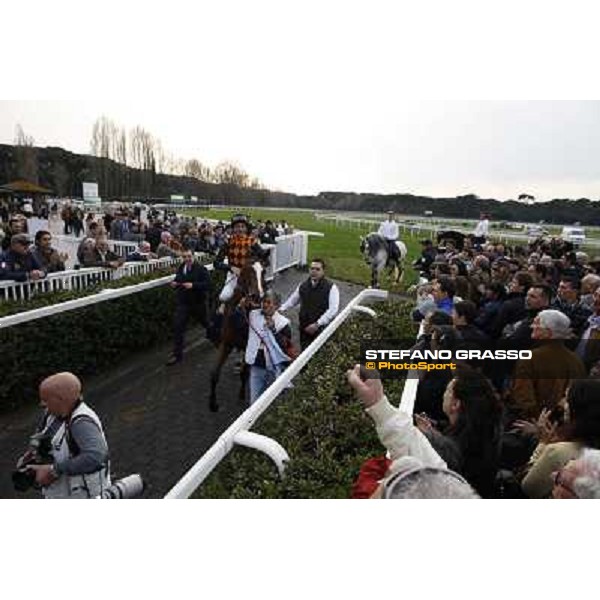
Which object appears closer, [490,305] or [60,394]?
[60,394]

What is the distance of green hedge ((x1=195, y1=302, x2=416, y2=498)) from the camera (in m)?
2.50

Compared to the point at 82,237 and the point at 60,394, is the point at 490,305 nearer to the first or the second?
the point at 60,394

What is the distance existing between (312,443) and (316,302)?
2.59 metres

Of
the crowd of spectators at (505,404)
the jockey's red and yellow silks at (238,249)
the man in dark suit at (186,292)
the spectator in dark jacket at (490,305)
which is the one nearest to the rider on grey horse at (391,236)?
the jockey's red and yellow silks at (238,249)

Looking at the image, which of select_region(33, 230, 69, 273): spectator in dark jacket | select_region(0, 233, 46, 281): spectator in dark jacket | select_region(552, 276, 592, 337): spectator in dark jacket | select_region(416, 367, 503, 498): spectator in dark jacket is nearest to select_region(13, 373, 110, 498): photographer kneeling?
select_region(416, 367, 503, 498): spectator in dark jacket

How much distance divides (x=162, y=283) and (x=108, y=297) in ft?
4.29

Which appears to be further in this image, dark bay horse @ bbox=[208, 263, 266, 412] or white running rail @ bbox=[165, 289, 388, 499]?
dark bay horse @ bbox=[208, 263, 266, 412]

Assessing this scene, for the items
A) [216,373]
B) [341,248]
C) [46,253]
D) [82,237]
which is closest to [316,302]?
[216,373]

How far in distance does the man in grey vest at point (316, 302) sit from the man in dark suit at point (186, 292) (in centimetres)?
149

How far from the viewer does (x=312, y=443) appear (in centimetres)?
297

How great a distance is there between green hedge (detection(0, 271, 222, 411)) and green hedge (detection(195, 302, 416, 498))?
2.67m

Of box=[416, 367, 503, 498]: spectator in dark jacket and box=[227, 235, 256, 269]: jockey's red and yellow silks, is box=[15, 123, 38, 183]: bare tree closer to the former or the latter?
box=[227, 235, 256, 269]: jockey's red and yellow silks

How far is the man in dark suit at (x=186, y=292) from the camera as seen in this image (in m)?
6.38

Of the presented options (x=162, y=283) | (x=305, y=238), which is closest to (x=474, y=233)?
(x=305, y=238)
